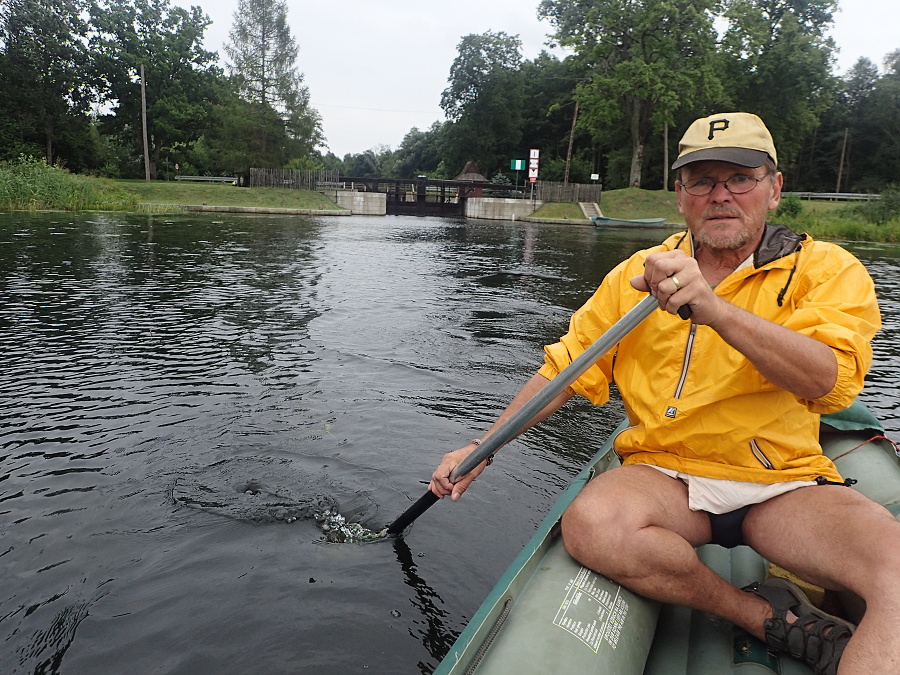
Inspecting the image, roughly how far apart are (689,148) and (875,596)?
5.25ft

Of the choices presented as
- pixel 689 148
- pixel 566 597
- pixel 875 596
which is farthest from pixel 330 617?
pixel 689 148

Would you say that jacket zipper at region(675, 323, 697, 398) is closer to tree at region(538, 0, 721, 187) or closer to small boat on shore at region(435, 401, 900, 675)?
small boat on shore at region(435, 401, 900, 675)

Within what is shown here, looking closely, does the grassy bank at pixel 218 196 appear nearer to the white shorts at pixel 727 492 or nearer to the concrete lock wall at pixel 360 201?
the concrete lock wall at pixel 360 201

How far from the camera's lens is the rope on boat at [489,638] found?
193 cm

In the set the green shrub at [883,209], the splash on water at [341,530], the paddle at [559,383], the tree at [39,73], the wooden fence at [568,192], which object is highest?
the tree at [39,73]

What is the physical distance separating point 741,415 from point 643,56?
43.3 meters

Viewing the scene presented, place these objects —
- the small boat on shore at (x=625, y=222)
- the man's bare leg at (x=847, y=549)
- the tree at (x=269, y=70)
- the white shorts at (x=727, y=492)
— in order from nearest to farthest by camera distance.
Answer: the man's bare leg at (x=847, y=549)
the white shorts at (x=727, y=492)
the small boat on shore at (x=625, y=222)
the tree at (x=269, y=70)

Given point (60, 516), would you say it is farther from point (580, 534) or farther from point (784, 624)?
point (784, 624)

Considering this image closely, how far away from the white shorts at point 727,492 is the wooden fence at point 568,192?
4205 cm

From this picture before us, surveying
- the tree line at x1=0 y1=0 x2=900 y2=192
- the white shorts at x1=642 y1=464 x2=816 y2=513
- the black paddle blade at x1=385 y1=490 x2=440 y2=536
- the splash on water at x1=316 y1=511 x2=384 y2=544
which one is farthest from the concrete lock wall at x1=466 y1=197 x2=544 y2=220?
the white shorts at x1=642 y1=464 x2=816 y2=513

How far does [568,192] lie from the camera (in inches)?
1709

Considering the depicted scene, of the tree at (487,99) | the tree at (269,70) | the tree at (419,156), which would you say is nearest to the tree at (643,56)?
the tree at (487,99)

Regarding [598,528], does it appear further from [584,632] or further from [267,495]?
[267,495]

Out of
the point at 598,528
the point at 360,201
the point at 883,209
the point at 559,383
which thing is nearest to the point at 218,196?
the point at 360,201
